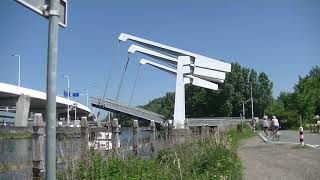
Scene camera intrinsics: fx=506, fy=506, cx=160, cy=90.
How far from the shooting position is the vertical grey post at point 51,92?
4484mm

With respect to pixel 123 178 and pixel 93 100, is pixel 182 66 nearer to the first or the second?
pixel 93 100

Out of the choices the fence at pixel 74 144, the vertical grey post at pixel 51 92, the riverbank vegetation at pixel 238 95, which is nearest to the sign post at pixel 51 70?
the vertical grey post at pixel 51 92

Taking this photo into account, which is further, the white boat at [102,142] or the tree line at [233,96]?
the tree line at [233,96]

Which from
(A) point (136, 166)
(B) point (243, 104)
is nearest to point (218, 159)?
(A) point (136, 166)

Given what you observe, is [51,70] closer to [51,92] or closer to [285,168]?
[51,92]

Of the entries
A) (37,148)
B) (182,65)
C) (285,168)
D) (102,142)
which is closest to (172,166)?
(102,142)

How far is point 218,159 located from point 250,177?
0.98m

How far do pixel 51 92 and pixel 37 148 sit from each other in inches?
303

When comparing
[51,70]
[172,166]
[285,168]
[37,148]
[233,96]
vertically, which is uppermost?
[233,96]

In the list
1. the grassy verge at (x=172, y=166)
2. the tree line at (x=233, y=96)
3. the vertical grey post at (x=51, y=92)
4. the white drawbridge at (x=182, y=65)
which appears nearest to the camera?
the vertical grey post at (x=51, y=92)

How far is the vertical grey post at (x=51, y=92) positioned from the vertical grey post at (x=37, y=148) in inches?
261

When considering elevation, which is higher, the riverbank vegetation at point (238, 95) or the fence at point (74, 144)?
the riverbank vegetation at point (238, 95)

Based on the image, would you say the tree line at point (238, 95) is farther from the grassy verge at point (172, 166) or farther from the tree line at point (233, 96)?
the grassy verge at point (172, 166)

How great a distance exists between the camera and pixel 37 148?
1185 centimetres
